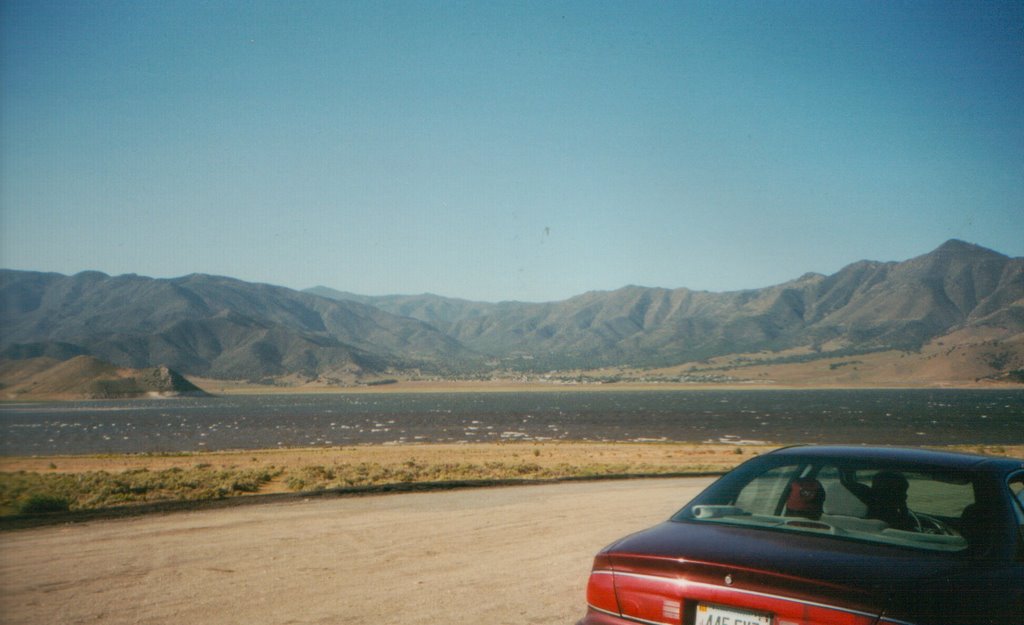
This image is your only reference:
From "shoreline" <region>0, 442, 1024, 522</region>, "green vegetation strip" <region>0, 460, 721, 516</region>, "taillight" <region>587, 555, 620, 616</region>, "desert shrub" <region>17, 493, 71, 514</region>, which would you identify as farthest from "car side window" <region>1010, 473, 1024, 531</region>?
"desert shrub" <region>17, 493, 71, 514</region>

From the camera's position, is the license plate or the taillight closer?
the license plate

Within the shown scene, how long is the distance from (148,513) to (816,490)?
510 inches

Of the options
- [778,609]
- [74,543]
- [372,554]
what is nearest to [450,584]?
[372,554]

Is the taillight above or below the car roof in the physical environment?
below

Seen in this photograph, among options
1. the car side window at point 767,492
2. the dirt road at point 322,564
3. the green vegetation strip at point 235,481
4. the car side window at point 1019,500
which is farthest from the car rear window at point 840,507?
the green vegetation strip at point 235,481

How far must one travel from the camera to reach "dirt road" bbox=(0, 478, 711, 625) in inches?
278

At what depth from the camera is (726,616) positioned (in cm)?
342

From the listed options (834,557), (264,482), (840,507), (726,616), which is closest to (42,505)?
(264,482)

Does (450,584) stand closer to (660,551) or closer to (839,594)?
(660,551)

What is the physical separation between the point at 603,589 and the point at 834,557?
117 cm

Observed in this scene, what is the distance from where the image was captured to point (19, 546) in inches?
407

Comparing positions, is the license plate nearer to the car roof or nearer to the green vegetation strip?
the car roof

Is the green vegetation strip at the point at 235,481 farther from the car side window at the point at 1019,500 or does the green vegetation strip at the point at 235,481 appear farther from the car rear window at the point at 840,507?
the car side window at the point at 1019,500

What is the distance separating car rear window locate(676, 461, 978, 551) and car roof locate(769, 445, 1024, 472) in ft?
0.27
